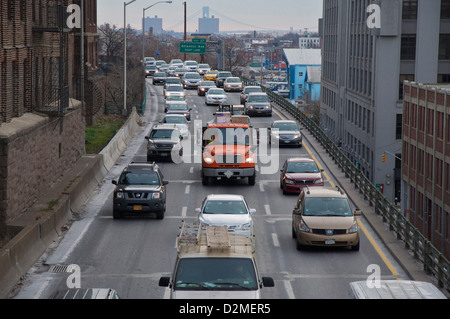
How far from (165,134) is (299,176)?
429 inches

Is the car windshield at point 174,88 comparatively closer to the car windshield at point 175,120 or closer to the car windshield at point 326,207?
the car windshield at point 175,120

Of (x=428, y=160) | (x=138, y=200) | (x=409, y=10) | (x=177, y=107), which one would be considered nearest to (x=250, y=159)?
Result: (x=138, y=200)

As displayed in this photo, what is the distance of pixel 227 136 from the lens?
35938 mm

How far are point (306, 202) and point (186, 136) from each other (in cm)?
2550

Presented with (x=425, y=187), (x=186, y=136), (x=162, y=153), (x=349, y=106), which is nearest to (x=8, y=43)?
(x=162, y=153)

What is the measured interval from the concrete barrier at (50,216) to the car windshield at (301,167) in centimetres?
826

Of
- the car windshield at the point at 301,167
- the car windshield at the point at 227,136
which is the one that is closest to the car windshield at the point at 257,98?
the car windshield at the point at 227,136

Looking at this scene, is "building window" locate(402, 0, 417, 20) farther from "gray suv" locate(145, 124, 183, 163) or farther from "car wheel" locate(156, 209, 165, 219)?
"car wheel" locate(156, 209, 165, 219)

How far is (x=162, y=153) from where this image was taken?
40781 mm

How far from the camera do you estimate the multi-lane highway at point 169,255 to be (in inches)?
774

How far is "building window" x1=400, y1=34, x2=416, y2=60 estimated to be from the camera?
7719cm

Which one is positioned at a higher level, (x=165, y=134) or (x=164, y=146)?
(x=165, y=134)

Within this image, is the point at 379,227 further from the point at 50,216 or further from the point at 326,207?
the point at 50,216
